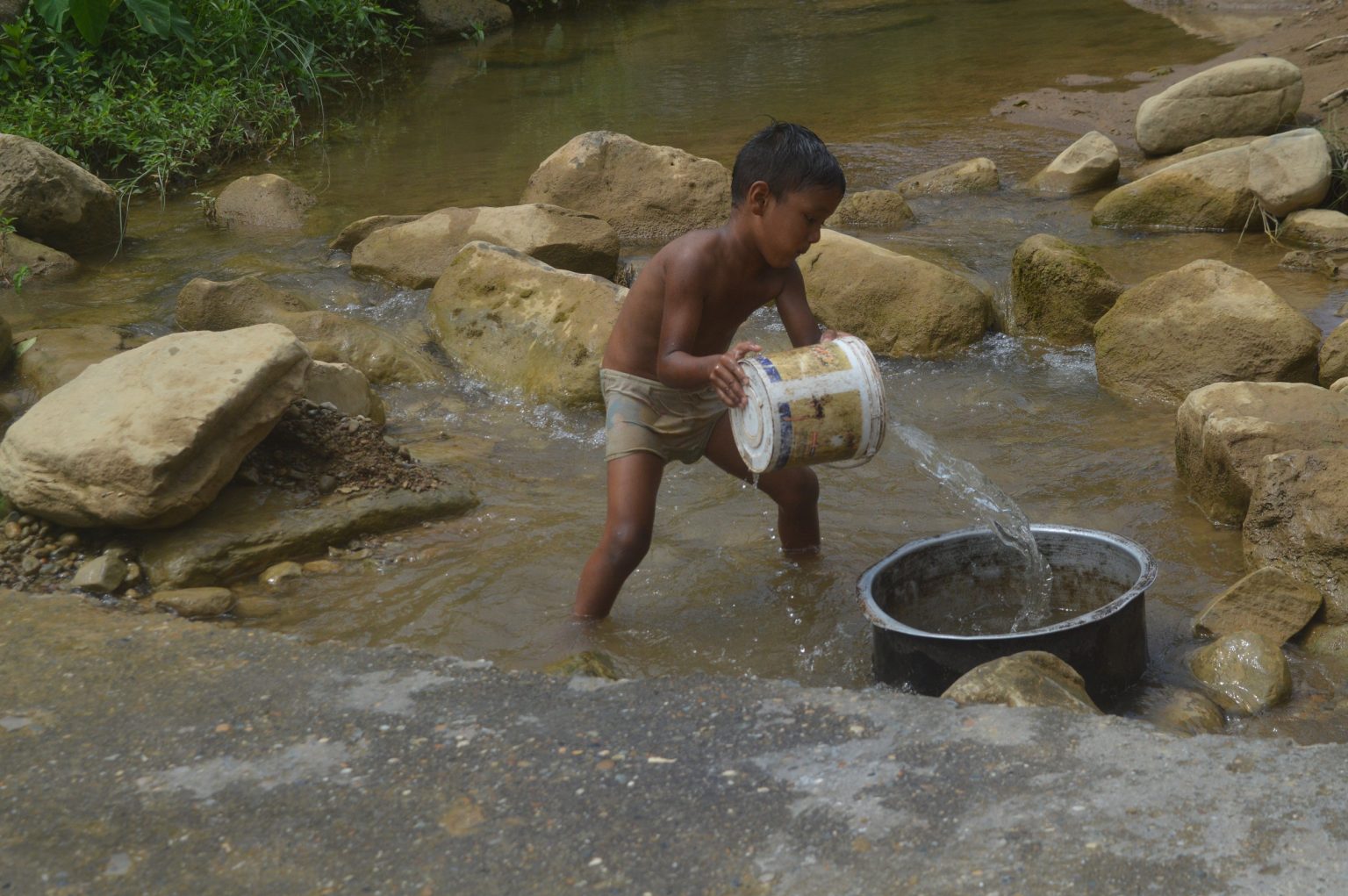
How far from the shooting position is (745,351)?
3197mm

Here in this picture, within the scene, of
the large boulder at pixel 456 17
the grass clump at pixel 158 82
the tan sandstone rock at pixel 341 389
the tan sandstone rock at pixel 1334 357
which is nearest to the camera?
the tan sandstone rock at pixel 341 389

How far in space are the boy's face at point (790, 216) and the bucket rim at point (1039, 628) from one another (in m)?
0.82

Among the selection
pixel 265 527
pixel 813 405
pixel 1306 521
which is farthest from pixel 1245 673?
pixel 265 527

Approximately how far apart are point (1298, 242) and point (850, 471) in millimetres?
3457

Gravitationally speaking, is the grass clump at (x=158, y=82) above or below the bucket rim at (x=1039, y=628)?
above

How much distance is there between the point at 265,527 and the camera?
13.7 feet

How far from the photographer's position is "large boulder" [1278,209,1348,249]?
22.2 ft

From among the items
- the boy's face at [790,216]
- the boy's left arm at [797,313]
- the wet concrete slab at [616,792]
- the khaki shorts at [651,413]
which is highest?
the boy's face at [790,216]

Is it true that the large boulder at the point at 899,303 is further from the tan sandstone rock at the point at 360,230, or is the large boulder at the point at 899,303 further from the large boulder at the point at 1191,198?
the tan sandstone rock at the point at 360,230

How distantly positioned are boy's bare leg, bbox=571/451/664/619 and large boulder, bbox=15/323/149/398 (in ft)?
9.12

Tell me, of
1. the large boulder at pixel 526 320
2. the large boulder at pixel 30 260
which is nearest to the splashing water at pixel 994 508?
the large boulder at pixel 526 320

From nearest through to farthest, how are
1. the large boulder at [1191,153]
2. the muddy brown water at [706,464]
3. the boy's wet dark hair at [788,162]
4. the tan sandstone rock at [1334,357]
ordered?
the boy's wet dark hair at [788,162] → the muddy brown water at [706,464] → the tan sandstone rock at [1334,357] → the large boulder at [1191,153]

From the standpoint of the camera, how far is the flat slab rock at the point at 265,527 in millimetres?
4023

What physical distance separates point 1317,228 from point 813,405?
4.85 metres
